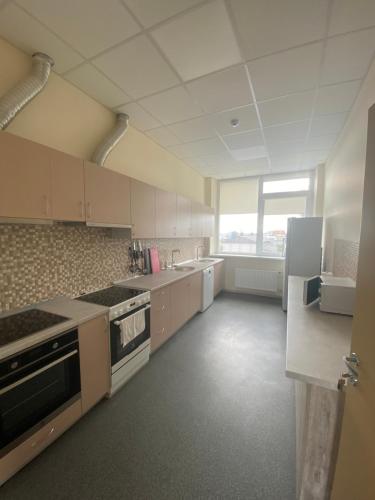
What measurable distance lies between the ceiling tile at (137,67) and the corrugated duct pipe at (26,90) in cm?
40

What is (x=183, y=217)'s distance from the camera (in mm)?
3582

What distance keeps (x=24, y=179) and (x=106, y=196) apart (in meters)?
0.70

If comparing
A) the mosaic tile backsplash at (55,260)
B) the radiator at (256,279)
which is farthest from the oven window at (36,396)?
the radiator at (256,279)

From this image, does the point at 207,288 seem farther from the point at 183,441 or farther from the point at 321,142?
the point at 321,142

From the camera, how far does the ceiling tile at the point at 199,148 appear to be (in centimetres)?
322

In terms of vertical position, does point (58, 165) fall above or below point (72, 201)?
above

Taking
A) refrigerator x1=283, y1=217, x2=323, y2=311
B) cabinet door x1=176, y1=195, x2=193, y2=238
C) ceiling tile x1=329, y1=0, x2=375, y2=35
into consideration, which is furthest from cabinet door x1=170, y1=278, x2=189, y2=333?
ceiling tile x1=329, y1=0, x2=375, y2=35

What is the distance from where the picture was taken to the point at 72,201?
171 centimetres

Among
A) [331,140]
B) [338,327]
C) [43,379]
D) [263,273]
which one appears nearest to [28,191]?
[43,379]

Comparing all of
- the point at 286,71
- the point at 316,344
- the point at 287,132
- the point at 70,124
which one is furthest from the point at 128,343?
the point at 287,132

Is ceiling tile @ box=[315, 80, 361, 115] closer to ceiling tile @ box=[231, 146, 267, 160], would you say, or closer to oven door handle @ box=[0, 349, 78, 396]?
ceiling tile @ box=[231, 146, 267, 160]

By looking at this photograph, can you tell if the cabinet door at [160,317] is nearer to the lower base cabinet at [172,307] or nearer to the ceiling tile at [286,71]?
the lower base cabinet at [172,307]

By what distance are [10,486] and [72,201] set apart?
1.91 m

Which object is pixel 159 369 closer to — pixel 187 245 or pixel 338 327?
pixel 338 327
